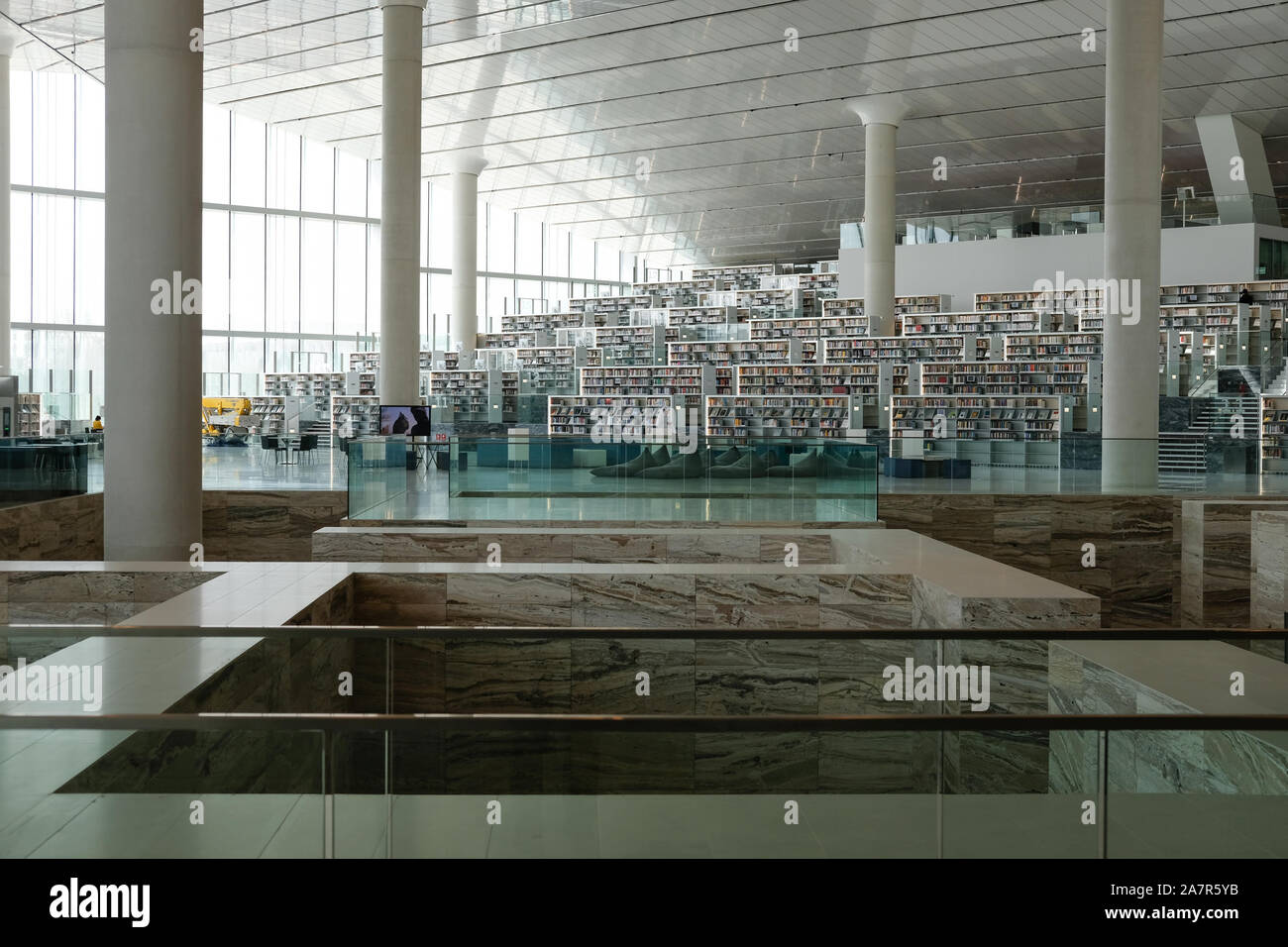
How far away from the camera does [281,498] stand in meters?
13.5

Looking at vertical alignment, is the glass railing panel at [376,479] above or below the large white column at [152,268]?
below

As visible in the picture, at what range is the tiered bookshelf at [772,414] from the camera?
2653cm

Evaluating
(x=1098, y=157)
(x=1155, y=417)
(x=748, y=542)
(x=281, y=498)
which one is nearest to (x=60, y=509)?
(x=281, y=498)

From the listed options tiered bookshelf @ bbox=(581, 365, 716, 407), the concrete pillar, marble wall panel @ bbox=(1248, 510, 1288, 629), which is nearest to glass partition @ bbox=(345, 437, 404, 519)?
marble wall panel @ bbox=(1248, 510, 1288, 629)

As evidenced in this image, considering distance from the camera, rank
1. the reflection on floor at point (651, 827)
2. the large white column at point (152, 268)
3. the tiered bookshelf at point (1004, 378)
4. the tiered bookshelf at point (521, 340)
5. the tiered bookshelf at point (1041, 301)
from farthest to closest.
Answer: the tiered bookshelf at point (521, 340), the tiered bookshelf at point (1041, 301), the tiered bookshelf at point (1004, 378), the large white column at point (152, 268), the reflection on floor at point (651, 827)

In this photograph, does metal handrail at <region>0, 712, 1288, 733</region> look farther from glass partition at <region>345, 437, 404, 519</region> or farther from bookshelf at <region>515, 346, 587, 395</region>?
bookshelf at <region>515, 346, 587, 395</region>

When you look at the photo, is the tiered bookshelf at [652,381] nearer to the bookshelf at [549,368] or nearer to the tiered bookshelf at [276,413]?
the bookshelf at [549,368]

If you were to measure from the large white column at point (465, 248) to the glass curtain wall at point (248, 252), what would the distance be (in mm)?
665

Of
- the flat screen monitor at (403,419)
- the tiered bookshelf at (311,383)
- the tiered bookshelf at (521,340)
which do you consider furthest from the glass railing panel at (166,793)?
the tiered bookshelf at (521,340)

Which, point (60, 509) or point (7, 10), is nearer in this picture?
point (60, 509)

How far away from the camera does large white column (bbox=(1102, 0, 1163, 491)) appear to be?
1559 centimetres

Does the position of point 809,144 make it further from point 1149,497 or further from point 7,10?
point 1149,497

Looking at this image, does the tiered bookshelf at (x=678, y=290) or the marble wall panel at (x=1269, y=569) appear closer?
the marble wall panel at (x=1269, y=569)
